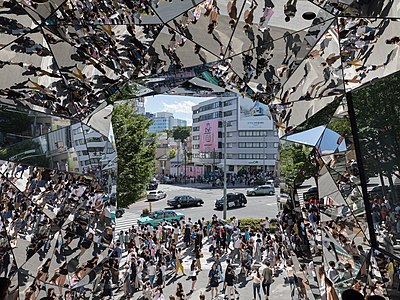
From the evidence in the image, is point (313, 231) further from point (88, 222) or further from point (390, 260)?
point (88, 222)

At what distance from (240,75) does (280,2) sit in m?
1.68

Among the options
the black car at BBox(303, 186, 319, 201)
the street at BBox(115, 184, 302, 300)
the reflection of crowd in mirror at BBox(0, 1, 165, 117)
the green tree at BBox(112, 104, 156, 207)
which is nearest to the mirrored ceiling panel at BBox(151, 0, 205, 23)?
the reflection of crowd in mirror at BBox(0, 1, 165, 117)

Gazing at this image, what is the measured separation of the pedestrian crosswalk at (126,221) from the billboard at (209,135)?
56.9ft

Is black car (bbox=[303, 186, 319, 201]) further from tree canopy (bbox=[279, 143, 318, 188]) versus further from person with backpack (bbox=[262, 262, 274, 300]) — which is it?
person with backpack (bbox=[262, 262, 274, 300])

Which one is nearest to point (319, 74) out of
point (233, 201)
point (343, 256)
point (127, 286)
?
point (343, 256)

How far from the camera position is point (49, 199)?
5.84 meters

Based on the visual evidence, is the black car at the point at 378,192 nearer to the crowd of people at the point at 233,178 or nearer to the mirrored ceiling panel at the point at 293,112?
the mirrored ceiling panel at the point at 293,112

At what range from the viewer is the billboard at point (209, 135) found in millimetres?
36688

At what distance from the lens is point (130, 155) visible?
1428 centimetres

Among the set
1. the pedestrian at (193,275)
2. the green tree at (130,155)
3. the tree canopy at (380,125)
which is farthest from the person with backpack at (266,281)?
the green tree at (130,155)

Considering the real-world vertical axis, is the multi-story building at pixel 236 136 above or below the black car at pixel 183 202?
above

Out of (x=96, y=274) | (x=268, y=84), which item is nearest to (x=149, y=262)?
(x=96, y=274)

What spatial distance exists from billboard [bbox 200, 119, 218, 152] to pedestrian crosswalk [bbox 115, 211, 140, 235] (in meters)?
17.3

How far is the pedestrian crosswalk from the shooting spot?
17002mm
